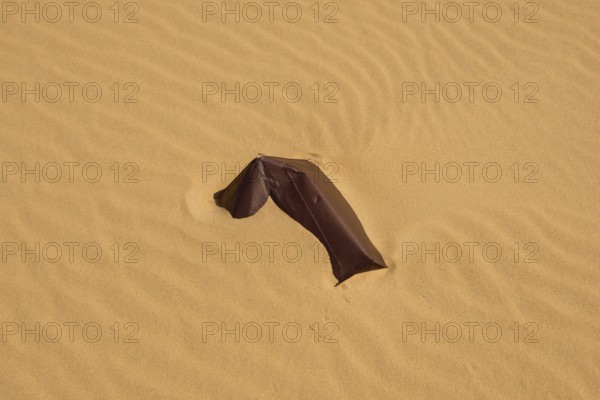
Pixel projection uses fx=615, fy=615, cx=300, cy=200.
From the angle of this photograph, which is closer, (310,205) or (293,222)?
(310,205)

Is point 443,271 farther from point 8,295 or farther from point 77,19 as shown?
point 77,19

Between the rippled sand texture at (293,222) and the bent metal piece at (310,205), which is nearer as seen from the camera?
the rippled sand texture at (293,222)

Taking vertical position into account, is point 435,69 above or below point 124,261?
above

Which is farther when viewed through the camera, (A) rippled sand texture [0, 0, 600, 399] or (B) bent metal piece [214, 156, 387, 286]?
(B) bent metal piece [214, 156, 387, 286]

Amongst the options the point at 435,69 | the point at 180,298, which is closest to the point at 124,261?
the point at 180,298

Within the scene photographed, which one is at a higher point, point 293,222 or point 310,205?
point 310,205
